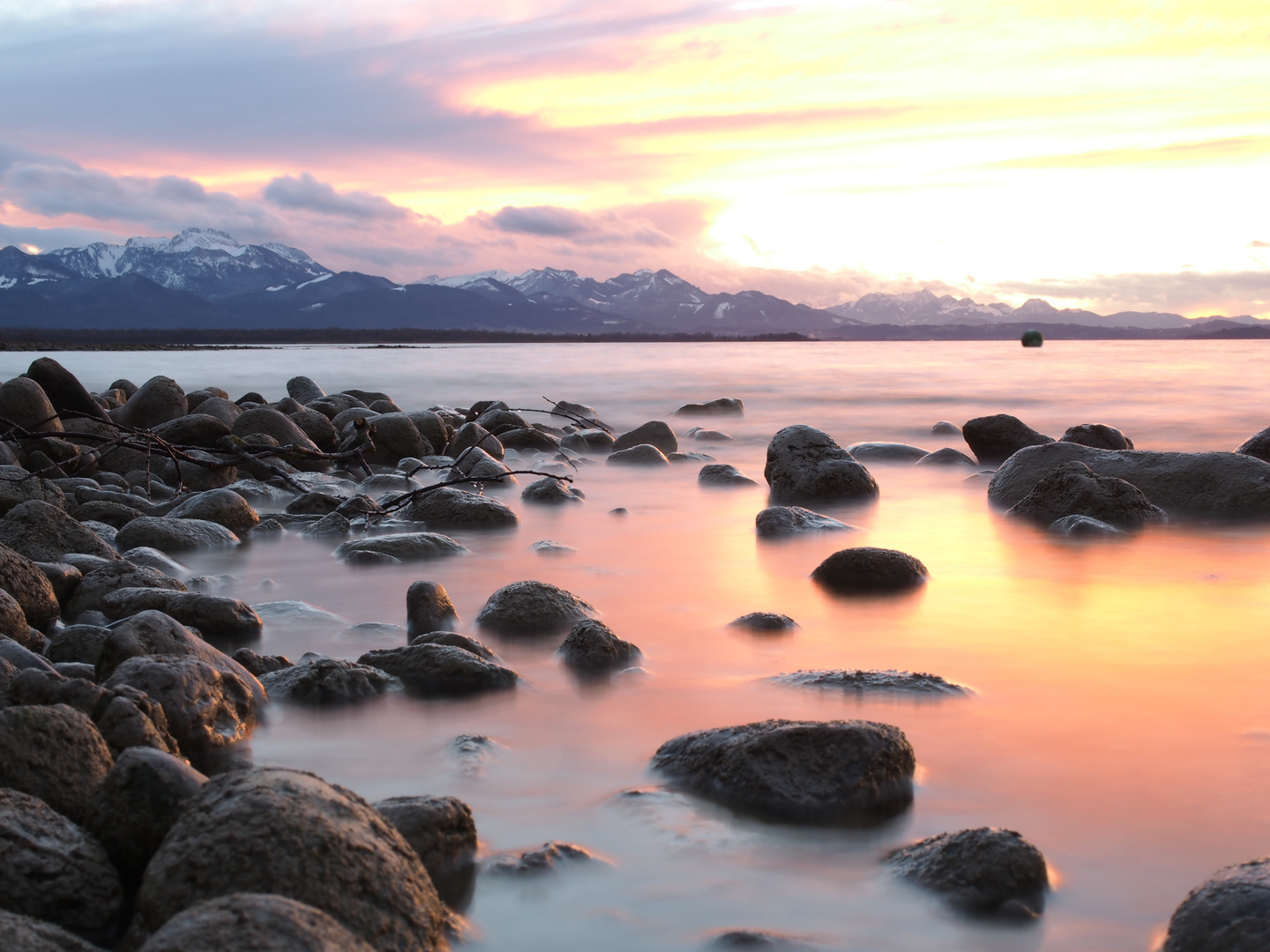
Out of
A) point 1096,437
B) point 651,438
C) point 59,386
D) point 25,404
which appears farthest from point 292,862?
point 651,438

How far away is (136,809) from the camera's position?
7.07ft

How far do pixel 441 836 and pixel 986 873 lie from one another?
51.5 inches

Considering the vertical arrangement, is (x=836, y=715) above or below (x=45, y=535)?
below

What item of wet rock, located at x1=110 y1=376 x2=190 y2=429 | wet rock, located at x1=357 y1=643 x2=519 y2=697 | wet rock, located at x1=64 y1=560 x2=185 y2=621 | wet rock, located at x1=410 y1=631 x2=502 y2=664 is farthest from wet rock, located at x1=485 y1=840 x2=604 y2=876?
wet rock, located at x1=110 y1=376 x2=190 y2=429

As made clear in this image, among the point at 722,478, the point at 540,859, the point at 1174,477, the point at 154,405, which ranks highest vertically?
the point at 154,405

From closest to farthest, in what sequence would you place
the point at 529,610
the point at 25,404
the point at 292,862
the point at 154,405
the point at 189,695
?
the point at 292,862, the point at 189,695, the point at 529,610, the point at 25,404, the point at 154,405

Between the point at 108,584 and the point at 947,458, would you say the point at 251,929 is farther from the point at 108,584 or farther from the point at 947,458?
the point at 947,458

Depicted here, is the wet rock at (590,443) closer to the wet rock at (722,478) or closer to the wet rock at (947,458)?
the wet rock at (722,478)

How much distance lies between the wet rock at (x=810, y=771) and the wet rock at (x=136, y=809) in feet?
4.69

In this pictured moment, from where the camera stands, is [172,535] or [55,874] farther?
[172,535]

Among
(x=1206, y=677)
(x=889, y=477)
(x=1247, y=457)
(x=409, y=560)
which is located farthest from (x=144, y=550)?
(x=1247, y=457)

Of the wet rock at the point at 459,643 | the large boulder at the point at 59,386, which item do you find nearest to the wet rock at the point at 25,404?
the large boulder at the point at 59,386

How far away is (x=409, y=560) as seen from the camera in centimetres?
637

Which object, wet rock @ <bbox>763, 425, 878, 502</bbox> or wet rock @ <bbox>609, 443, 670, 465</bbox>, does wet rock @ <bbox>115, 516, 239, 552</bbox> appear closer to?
wet rock @ <bbox>763, 425, 878, 502</bbox>
